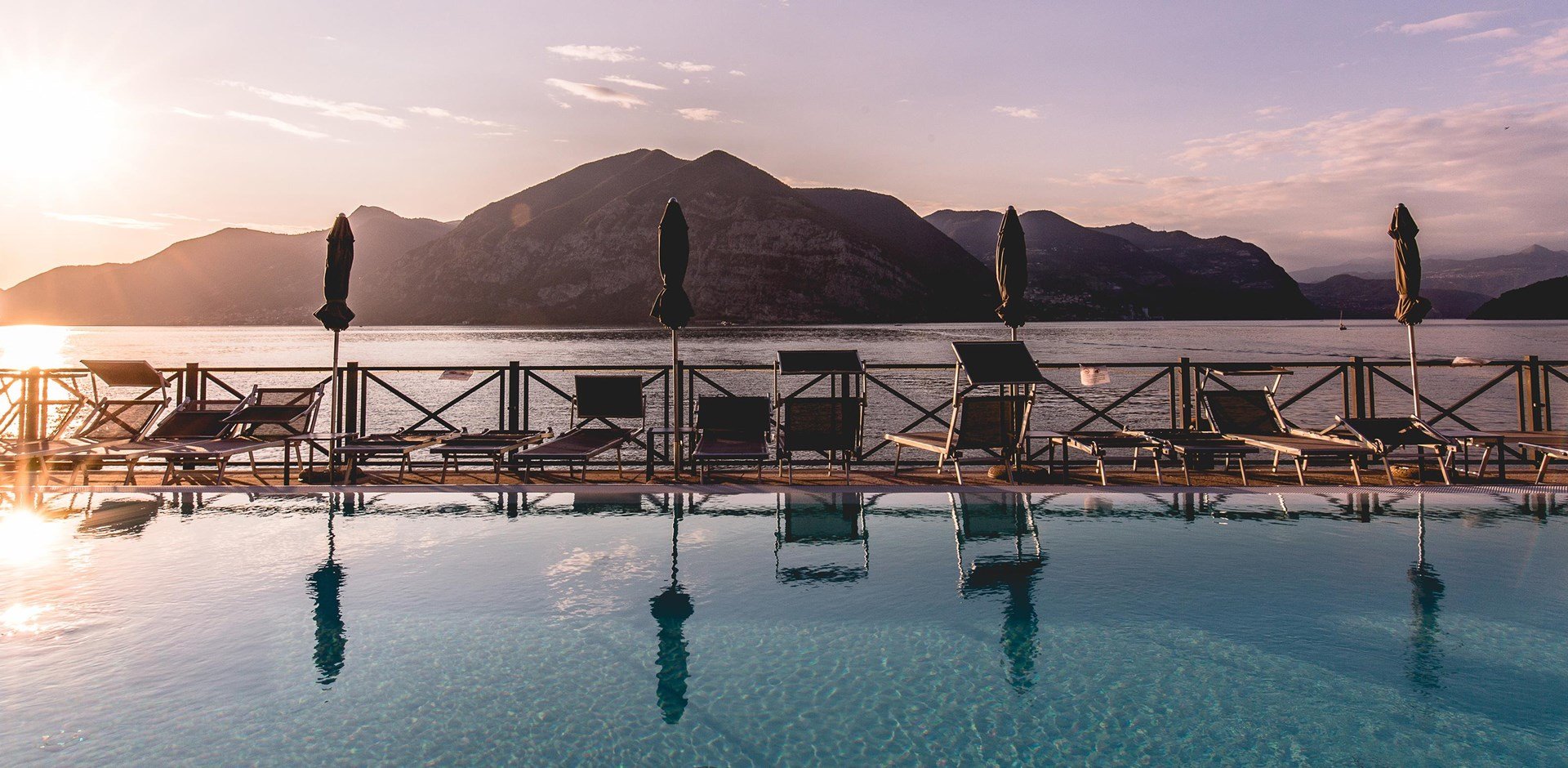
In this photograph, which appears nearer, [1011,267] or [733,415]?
[733,415]

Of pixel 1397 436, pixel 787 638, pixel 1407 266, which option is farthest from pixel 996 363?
pixel 1407 266

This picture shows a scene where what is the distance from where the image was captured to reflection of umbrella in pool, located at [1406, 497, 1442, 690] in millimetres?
3820

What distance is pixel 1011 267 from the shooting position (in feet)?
31.1

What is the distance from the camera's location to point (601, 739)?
10.7 feet

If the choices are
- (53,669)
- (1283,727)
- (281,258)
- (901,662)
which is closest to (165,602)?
(53,669)

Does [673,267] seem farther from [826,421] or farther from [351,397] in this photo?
[351,397]

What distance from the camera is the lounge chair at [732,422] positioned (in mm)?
8625

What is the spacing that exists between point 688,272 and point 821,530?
144 meters

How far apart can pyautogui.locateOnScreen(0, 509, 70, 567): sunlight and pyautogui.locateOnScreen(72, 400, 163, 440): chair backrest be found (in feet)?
5.82

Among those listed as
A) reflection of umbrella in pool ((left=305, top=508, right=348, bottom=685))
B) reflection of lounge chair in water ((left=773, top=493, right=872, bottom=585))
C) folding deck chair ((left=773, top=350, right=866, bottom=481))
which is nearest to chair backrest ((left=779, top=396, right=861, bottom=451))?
folding deck chair ((left=773, top=350, right=866, bottom=481))

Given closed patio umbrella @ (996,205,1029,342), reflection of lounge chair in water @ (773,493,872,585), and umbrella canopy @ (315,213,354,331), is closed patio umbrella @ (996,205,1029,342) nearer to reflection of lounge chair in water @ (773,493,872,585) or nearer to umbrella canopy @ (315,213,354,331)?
reflection of lounge chair in water @ (773,493,872,585)

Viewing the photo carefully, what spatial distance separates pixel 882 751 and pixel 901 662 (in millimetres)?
822

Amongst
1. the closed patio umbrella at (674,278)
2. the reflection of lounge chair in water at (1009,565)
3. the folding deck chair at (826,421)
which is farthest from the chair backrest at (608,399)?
the reflection of lounge chair in water at (1009,565)

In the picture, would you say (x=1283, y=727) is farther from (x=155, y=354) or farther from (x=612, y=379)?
(x=155, y=354)
